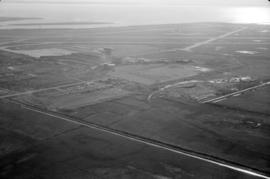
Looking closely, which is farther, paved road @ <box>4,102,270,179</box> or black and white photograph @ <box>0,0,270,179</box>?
black and white photograph @ <box>0,0,270,179</box>

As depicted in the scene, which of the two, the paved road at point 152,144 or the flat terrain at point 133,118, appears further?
the flat terrain at point 133,118

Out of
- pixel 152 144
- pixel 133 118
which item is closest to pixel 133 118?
pixel 133 118

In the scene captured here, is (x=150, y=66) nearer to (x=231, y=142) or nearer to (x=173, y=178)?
(x=231, y=142)

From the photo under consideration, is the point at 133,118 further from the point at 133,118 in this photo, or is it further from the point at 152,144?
the point at 152,144

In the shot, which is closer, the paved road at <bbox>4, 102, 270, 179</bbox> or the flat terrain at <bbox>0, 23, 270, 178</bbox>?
the paved road at <bbox>4, 102, 270, 179</bbox>

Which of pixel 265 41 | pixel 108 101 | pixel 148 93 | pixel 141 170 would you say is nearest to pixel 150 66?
pixel 148 93

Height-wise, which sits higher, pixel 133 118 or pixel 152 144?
pixel 133 118

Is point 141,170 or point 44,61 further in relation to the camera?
point 44,61

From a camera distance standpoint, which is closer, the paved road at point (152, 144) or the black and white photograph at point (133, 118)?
the paved road at point (152, 144)
